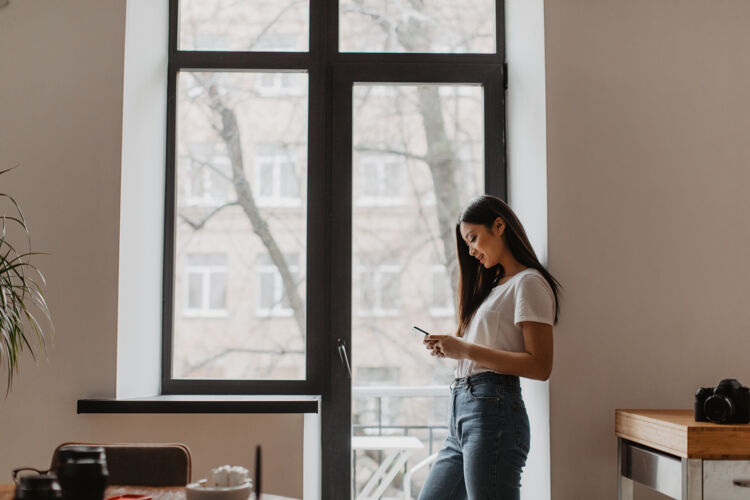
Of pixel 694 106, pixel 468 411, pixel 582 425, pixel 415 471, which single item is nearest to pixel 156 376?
pixel 415 471

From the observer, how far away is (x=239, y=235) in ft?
9.93

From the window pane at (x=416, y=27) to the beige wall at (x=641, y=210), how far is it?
520mm

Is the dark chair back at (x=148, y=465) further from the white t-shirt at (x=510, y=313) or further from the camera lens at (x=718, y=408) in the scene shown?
the camera lens at (x=718, y=408)

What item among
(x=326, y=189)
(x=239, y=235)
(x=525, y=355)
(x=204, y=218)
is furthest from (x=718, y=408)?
(x=204, y=218)

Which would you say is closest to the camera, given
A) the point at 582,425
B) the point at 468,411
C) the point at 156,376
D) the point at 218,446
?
the point at 468,411

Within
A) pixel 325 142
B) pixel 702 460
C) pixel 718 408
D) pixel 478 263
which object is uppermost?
pixel 325 142

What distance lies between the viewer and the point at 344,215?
2996 millimetres

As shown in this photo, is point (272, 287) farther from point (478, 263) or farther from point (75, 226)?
point (478, 263)

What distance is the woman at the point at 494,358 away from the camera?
2.14 meters

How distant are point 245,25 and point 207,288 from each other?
3.72 feet

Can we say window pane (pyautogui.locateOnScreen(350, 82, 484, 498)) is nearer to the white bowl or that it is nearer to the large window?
the large window

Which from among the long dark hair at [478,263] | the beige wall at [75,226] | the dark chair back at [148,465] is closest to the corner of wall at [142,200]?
the beige wall at [75,226]

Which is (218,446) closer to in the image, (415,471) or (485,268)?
(415,471)

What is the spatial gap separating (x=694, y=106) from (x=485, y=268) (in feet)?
3.19
